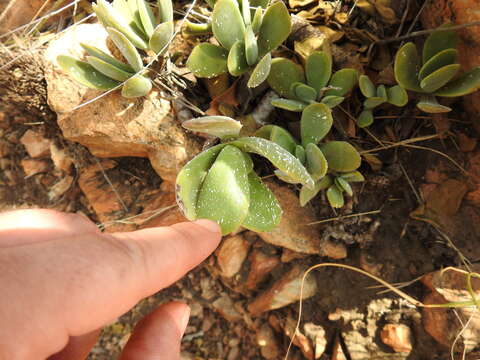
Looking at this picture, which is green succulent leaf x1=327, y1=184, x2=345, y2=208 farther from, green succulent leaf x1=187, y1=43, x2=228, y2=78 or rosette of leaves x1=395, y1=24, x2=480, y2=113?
green succulent leaf x1=187, y1=43, x2=228, y2=78

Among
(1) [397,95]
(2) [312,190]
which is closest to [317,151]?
(2) [312,190]

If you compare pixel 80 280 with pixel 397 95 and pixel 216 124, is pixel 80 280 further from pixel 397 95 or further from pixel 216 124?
pixel 397 95

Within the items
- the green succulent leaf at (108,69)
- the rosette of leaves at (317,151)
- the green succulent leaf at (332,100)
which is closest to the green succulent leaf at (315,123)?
the rosette of leaves at (317,151)

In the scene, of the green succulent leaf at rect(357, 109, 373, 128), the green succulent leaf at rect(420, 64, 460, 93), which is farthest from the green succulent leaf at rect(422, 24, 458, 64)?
the green succulent leaf at rect(357, 109, 373, 128)

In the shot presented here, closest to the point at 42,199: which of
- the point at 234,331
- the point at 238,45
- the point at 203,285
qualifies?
the point at 203,285

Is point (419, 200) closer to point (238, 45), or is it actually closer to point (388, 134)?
point (388, 134)
